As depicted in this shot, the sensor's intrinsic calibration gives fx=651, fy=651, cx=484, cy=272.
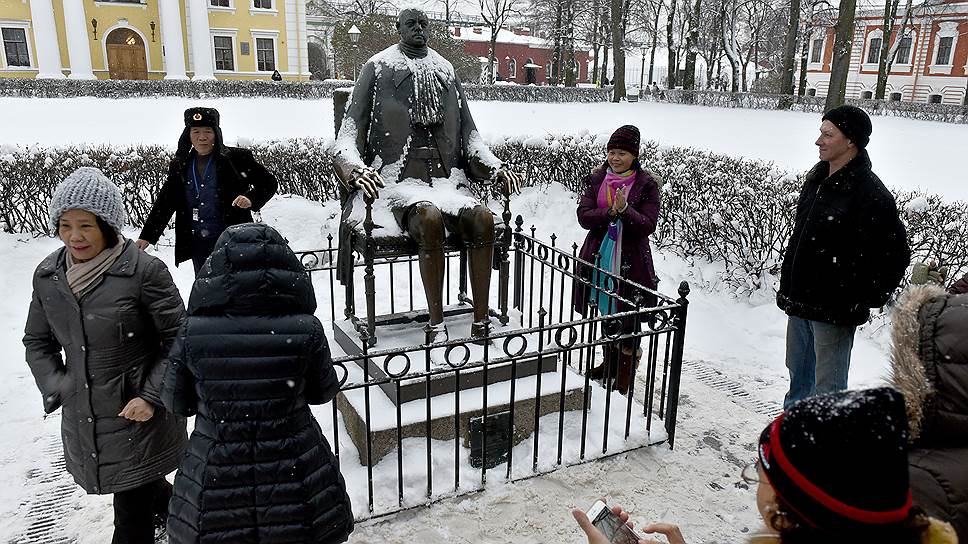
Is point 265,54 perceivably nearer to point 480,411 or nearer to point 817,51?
point 480,411

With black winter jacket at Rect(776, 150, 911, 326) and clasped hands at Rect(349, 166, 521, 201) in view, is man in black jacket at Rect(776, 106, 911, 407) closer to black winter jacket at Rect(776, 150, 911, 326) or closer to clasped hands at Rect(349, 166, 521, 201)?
black winter jacket at Rect(776, 150, 911, 326)

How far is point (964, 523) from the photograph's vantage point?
1512 mm

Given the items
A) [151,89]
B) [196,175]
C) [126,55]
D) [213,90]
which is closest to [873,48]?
[213,90]

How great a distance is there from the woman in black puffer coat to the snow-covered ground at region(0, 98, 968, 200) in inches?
313

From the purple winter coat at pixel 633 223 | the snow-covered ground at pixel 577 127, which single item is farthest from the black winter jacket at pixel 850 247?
the snow-covered ground at pixel 577 127

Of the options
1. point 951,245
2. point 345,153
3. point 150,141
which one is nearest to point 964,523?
point 345,153

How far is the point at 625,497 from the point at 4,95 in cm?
2317

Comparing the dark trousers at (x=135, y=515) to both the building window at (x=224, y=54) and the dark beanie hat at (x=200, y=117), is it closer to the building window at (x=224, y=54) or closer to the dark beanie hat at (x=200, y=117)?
the dark beanie hat at (x=200, y=117)

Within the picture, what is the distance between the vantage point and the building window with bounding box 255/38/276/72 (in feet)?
107

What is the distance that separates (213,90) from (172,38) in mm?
10308

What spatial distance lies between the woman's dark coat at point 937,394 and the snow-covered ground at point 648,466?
1801 millimetres

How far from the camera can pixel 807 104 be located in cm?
2345

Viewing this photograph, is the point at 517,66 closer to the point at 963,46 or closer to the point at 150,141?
the point at 963,46

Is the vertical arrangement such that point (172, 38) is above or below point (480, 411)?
above
